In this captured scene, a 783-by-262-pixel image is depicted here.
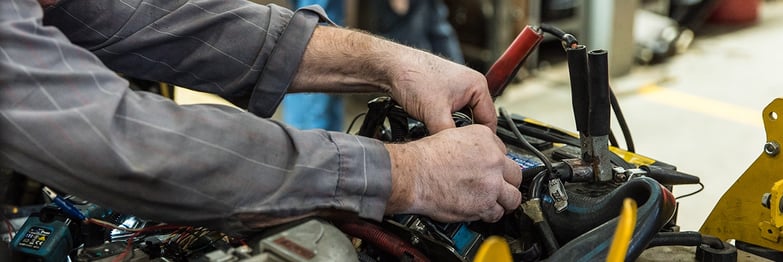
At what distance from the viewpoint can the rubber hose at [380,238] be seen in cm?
93

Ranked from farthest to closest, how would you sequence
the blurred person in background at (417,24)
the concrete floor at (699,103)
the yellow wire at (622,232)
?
1. the blurred person in background at (417,24)
2. the concrete floor at (699,103)
3. the yellow wire at (622,232)

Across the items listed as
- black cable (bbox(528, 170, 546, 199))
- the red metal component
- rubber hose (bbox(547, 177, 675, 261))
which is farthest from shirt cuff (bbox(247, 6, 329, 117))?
rubber hose (bbox(547, 177, 675, 261))

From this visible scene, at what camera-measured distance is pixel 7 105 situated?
0.79m

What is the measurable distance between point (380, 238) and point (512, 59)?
0.39m

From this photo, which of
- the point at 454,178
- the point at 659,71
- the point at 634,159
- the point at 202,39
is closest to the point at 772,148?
the point at 634,159

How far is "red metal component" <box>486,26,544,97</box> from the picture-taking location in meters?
1.21

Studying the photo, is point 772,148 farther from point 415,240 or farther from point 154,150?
point 154,150

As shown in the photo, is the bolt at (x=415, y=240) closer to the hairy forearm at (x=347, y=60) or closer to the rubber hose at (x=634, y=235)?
the rubber hose at (x=634, y=235)

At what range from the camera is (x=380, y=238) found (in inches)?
37.4

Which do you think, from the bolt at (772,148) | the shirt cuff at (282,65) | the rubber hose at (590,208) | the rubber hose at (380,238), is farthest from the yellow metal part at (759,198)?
the shirt cuff at (282,65)

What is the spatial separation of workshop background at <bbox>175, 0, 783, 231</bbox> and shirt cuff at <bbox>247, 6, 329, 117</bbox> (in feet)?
5.36

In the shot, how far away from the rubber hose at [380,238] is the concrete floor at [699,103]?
4.29 ft

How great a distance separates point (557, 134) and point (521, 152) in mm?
113

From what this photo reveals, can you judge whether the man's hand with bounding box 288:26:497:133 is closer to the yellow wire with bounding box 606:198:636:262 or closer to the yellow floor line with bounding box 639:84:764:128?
the yellow wire with bounding box 606:198:636:262
